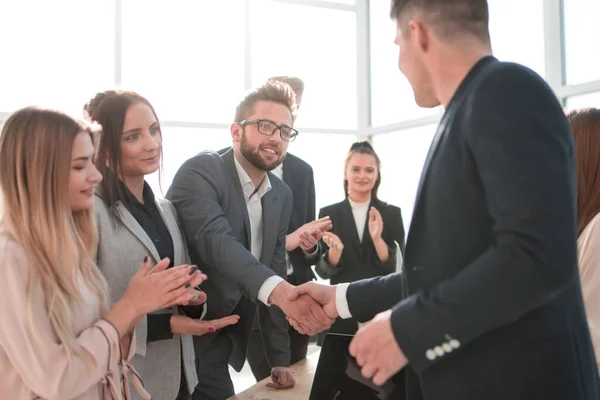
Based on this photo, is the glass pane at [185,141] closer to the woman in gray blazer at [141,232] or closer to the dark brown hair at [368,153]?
the dark brown hair at [368,153]

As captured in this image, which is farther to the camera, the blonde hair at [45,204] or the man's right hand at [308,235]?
the man's right hand at [308,235]

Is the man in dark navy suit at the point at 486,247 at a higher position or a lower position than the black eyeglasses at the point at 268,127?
lower

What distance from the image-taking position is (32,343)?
1284mm

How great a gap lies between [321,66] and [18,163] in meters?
4.90

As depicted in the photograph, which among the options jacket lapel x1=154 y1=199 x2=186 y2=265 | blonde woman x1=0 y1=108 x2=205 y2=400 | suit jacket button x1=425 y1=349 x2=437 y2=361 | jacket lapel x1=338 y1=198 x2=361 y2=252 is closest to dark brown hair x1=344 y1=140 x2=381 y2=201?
jacket lapel x1=338 y1=198 x2=361 y2=252

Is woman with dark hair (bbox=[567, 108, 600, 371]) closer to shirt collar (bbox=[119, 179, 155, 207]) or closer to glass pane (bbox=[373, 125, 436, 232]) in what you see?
shirt collar (bbox=[119, 179, 155, 207])

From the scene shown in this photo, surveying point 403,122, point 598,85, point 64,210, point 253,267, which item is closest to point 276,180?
point 253,267

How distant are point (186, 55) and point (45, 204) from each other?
403 centimetres

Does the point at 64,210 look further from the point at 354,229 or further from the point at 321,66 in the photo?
the point at 321,66

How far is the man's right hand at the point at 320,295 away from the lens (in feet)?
6.08

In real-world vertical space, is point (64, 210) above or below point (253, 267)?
above

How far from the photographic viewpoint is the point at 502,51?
4.71 meters

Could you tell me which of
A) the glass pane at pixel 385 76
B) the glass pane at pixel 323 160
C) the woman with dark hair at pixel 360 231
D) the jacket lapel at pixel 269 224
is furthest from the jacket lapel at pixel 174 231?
the glass pane at pixel 385 76

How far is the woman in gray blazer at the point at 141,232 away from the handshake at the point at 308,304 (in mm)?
204
